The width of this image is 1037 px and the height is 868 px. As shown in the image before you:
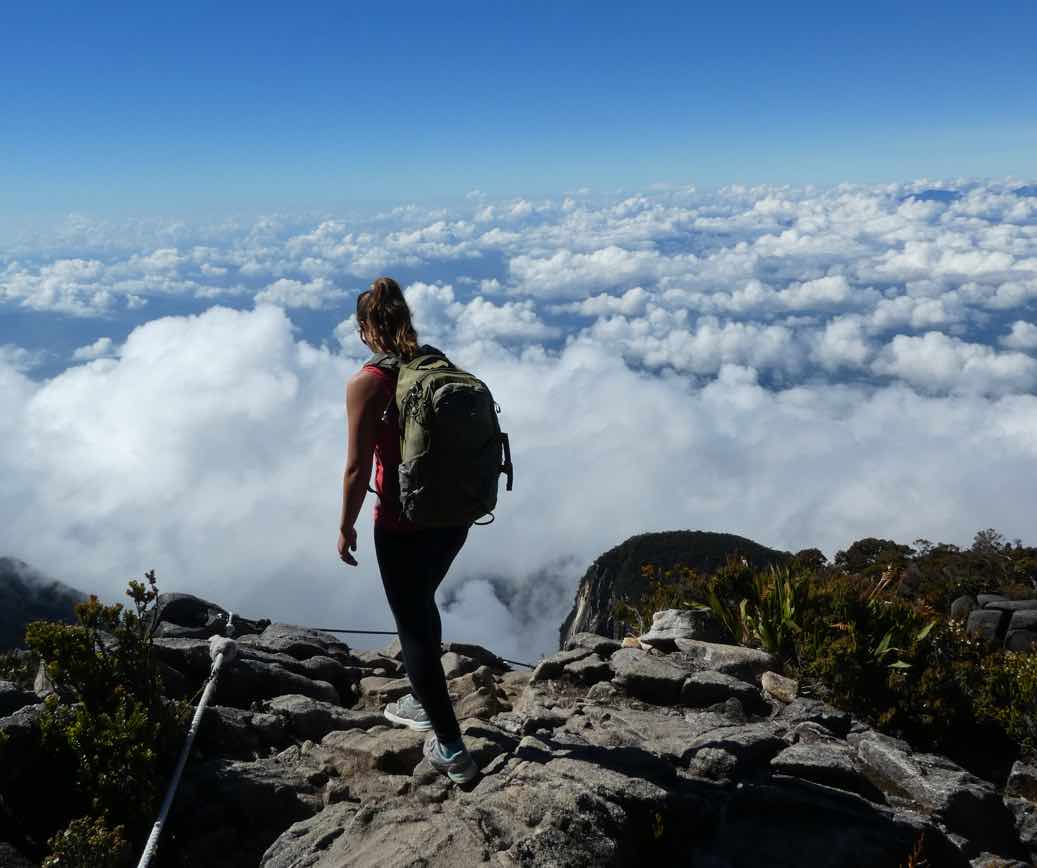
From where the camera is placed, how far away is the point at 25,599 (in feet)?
225

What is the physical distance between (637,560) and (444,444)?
21.4 metres

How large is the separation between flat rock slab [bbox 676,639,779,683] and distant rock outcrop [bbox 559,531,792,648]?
1437 centimetres

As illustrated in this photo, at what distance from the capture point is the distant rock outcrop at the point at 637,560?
2255 centimetres

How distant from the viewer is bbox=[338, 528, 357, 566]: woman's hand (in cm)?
431

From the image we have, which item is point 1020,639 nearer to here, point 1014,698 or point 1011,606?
point 1011,606

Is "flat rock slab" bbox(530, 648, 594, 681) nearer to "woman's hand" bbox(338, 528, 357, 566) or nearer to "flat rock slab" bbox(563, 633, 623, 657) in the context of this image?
"flat rock slab" bbox(563, 633, 623, 657)

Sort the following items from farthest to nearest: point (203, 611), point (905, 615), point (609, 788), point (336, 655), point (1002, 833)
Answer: point (203, 611)
point (336, 655)
point (905, 615)
point (1002, 833)
point (609, 788)

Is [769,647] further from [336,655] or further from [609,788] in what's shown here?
[336,655]

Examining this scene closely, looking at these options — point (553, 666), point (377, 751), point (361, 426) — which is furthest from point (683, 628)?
point (361, 426)

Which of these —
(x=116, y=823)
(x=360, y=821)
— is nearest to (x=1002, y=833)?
(x=360, y=821)

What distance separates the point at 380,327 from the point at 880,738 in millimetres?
4517

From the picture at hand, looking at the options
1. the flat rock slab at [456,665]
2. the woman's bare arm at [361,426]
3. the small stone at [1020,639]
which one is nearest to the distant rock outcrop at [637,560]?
the small stone at [1020,639]

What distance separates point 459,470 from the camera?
3857 mm

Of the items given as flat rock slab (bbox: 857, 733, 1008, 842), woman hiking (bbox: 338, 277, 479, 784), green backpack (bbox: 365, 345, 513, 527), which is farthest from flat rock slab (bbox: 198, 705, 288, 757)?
flat rock slab (bbox: 857, 733, 1008, 842)
